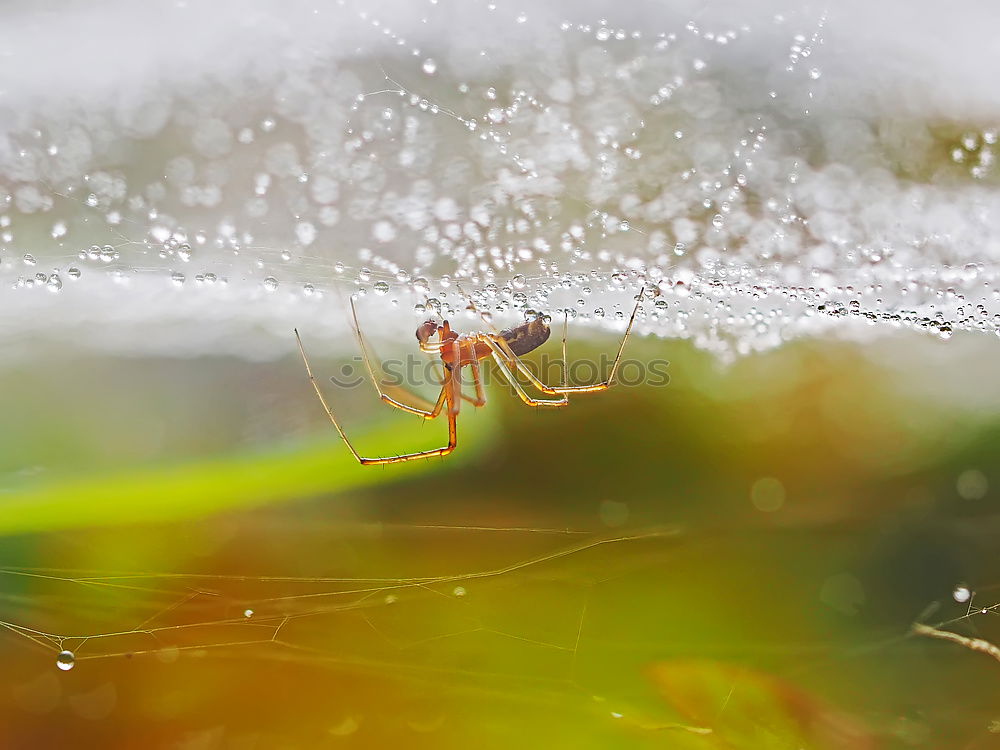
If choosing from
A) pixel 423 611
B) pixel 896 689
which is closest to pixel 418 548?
pixel 423 611

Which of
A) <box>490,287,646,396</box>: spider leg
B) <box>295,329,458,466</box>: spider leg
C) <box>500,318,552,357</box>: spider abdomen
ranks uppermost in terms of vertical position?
<box>500,318,552,357</box>: spider abdomen

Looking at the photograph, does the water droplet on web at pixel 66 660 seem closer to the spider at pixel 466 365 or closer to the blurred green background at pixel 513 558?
the blurred green background at pixel 513 558

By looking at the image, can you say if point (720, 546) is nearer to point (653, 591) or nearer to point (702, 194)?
point (653, 591)

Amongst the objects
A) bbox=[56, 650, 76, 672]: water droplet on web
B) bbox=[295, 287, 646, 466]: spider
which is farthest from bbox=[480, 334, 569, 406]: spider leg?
bbox=[56, 650, 76, 672]: water droplet on web

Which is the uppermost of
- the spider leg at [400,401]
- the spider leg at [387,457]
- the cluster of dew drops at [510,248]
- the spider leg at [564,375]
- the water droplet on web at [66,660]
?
the cluster of dew drops at [510,248]

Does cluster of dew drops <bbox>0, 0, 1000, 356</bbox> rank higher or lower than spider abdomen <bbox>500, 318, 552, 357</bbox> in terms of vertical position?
higher

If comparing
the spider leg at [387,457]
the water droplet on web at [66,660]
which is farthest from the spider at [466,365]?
the water droplet on web at [66,660]

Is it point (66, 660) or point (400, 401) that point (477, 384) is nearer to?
point (400, 401)

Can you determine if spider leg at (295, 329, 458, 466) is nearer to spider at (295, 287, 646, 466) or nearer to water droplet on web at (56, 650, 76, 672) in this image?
spider at (295, 287, 646, 466)
